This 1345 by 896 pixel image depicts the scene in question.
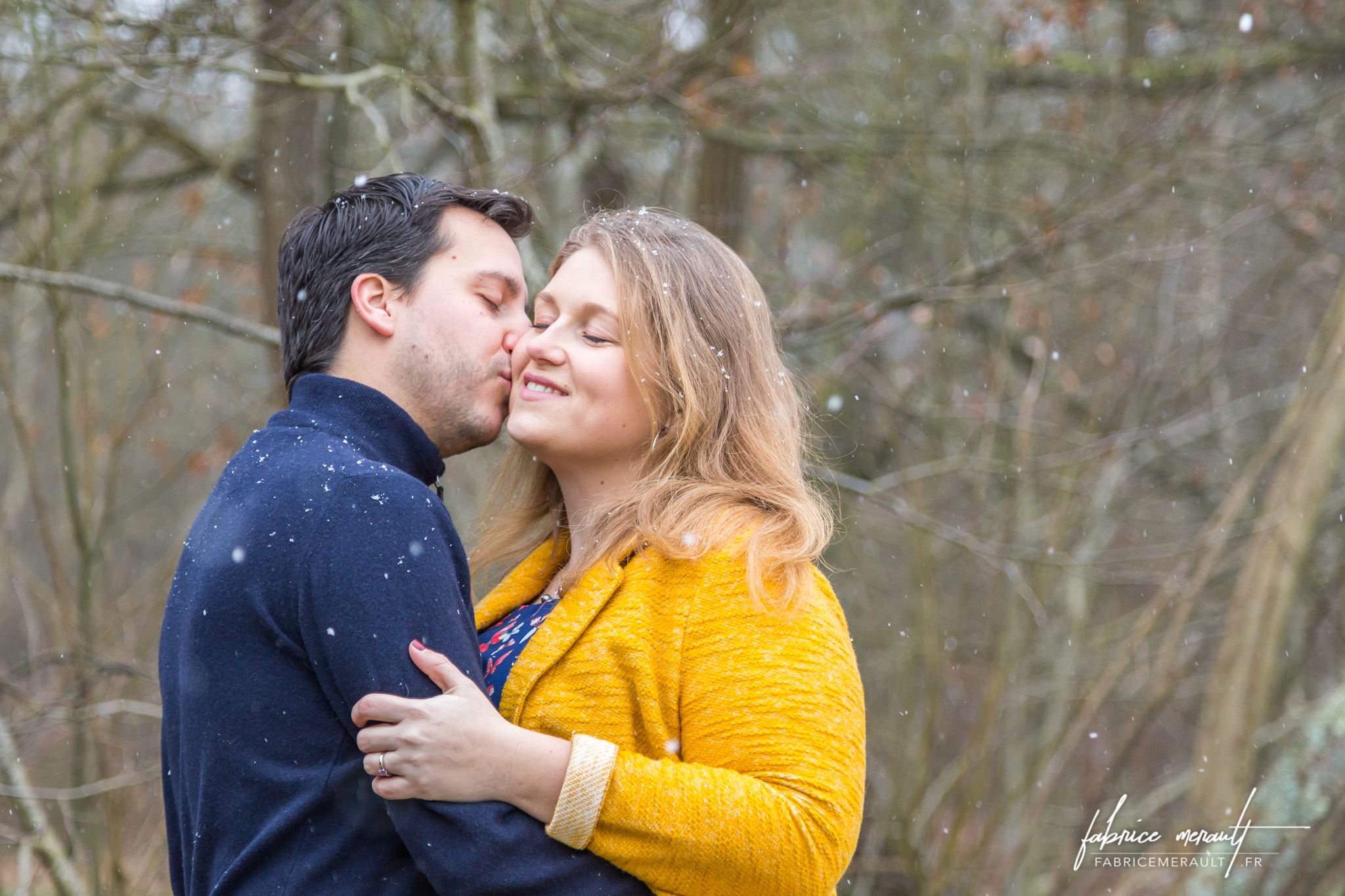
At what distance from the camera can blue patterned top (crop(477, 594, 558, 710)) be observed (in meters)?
1.83

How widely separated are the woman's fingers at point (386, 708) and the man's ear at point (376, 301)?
0.82m

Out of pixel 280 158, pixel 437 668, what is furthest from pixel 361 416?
pixel 280 158

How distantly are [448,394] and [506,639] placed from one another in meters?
0.50

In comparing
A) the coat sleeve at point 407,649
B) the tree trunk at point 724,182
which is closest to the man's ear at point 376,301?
the coat sleeve at point 407,649

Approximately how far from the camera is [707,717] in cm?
166

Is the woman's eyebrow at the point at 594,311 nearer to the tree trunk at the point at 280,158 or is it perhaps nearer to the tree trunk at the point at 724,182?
the tree trunk at the point at 280,158

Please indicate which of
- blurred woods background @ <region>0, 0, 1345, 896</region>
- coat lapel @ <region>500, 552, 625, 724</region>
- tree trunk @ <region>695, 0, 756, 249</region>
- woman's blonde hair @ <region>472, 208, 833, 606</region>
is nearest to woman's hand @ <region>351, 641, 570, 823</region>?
coat lapel @ <region>500, 552, 625, 724</region>

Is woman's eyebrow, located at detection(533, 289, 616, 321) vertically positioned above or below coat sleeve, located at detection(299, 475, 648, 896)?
above

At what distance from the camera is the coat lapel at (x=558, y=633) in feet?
5.77

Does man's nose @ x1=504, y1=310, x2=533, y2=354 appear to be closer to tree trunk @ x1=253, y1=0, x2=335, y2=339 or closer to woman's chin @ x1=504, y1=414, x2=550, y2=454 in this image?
woman's chin @ x1=504, y1=414, x2=550, y2=454

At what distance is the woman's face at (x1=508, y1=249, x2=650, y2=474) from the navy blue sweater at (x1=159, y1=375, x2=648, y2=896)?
442 mm

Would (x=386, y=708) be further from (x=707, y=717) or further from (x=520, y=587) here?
(x=520, y=587)

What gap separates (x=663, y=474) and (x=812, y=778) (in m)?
0.67

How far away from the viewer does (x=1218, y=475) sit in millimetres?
6250
